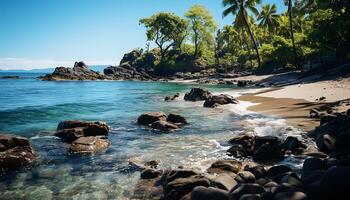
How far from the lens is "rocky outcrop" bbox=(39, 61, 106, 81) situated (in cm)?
9219

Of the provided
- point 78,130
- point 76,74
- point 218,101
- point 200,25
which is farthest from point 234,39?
point 78,130

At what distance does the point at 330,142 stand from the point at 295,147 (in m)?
1.20

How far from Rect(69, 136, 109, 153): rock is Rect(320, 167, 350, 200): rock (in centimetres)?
969

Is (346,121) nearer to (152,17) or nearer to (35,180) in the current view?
(35,180)

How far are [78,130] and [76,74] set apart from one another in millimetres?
81182

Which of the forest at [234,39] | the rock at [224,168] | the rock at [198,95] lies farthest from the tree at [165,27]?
the rock at [224,168]

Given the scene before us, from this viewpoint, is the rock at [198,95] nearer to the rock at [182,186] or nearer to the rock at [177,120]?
the rock at [177,120]

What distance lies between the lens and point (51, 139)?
1623 cm

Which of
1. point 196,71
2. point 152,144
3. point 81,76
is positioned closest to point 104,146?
point 152,144

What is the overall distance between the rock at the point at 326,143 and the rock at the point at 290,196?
5.92 metres

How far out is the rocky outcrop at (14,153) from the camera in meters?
11.5

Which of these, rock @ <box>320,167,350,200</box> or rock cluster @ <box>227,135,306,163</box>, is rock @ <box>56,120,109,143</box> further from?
rock @ <box>320,167,350,200</box>

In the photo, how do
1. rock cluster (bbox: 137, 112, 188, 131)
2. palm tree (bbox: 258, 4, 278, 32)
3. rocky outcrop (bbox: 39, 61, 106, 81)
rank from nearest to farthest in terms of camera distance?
rock cluster (bbox: 137, 112, 188, 131)
palm tree (bbox: 258, 4, 278, 32)
rocky outcrop (bbox: 39, 61, 106, 81)

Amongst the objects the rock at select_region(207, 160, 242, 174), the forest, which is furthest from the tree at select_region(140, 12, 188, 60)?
the rock at select_region(207, 160, 242, 174)
